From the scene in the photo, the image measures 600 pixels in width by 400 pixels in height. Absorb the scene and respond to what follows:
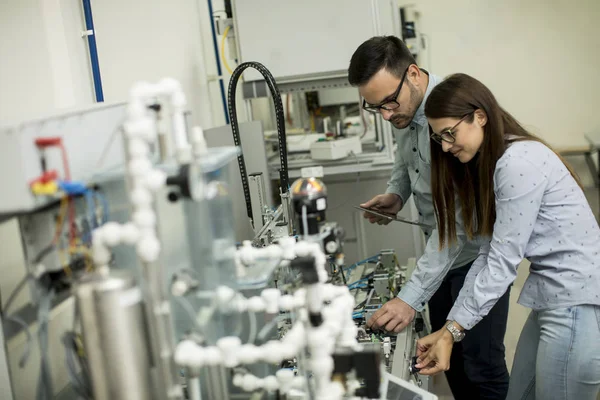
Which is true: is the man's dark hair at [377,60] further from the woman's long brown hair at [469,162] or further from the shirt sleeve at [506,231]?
the shirt sleeve at [506,231]

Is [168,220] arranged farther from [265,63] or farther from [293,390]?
[265,63]

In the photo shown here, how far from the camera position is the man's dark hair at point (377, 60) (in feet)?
6.66

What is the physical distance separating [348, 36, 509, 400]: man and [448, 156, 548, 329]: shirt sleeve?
0.75 ft

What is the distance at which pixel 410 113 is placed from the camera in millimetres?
2121

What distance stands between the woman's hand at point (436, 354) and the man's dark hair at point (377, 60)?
→ 2.82 ft

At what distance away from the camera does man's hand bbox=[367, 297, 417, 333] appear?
1.90 meters

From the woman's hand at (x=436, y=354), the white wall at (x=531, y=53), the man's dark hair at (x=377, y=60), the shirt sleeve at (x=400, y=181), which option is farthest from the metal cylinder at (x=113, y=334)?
the white wall at (x=531, y=53)

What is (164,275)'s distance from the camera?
1.10 m

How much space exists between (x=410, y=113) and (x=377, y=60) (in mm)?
226

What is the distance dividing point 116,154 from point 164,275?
329 mm

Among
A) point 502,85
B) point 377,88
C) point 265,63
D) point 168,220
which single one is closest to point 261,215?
point 377,88

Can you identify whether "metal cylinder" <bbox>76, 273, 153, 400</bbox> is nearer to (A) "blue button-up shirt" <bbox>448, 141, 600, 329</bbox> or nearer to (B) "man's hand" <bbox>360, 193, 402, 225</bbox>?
(A) "blue button-up shirt" <bbox>448, 141, 600, 329</bbox>

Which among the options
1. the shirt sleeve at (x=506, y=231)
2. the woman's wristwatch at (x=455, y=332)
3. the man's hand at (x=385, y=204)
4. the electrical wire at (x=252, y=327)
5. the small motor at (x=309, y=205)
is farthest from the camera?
the man's hand at (x=385, y=204)

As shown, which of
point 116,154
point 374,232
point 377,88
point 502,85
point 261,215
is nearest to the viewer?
point 116,154
